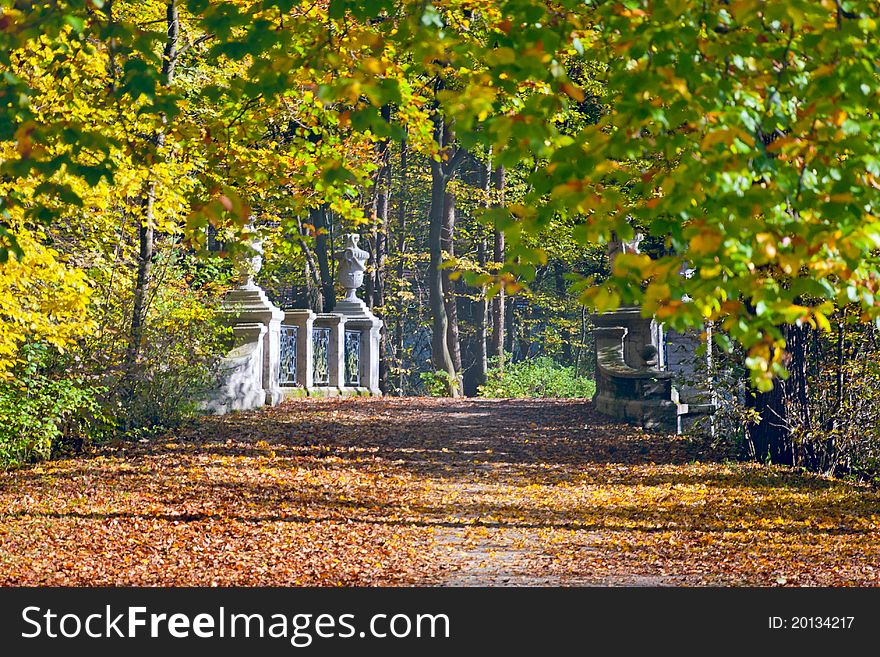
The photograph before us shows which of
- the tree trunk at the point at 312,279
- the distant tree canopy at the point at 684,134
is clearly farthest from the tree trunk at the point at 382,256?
the distant tree canopy at the point at 684,134

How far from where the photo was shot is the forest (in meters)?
4.09

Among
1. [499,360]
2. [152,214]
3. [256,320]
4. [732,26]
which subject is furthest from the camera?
[499,360]

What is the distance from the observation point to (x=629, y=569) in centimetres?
754

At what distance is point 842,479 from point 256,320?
402 inches

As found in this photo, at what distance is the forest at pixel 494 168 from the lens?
409 centimetres

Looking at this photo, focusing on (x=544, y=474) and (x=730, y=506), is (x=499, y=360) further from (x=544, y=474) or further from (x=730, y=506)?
(x=730, y=506)

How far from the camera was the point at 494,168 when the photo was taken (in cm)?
983

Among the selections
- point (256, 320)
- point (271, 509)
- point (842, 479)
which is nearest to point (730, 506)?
point (842, 479)

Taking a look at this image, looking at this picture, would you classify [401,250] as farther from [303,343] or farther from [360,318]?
[303,343]

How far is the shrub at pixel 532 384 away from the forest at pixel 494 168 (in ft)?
39.4

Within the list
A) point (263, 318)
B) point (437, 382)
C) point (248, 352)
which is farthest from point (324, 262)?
point (248, 352)

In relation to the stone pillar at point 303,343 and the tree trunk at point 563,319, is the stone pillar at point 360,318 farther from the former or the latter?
the tree trunk at point 563,319

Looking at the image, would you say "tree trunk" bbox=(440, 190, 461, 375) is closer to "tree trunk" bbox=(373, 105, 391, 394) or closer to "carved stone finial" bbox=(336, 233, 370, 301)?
"tree trunk" bbox=(373, 105, 391, 394)

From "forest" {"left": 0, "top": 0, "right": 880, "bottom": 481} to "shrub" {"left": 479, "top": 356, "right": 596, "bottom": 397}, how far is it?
39.4 ft
